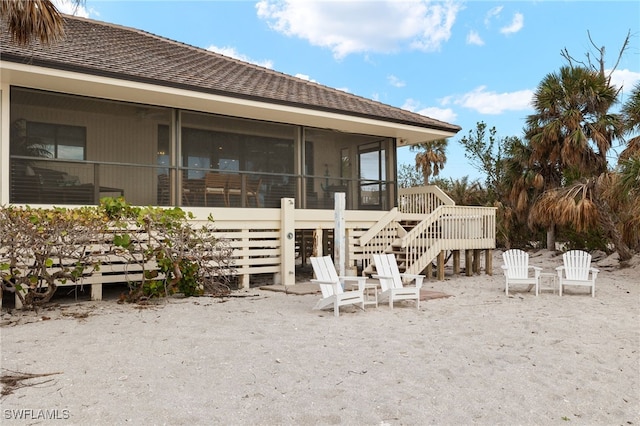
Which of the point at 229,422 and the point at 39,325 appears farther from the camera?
the point at 39,325

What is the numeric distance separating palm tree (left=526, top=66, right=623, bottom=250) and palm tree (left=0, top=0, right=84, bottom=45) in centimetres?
1494

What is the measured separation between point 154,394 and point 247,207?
795cm

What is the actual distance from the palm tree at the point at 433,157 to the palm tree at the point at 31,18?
2917cm

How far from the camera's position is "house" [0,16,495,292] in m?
9.77

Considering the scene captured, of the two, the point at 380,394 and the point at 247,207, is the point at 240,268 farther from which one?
the point at 380,394

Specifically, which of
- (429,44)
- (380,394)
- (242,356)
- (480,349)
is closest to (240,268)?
(242,356)

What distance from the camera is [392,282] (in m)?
9.57

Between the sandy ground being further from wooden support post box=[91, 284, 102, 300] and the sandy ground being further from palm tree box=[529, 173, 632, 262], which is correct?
palm tree box=[529, 173, 632, 262]

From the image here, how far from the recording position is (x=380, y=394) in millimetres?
4434

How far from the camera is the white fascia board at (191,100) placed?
30.1ft

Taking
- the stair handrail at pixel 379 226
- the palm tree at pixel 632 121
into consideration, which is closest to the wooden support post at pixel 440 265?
the stair handrail at pixel 379 226

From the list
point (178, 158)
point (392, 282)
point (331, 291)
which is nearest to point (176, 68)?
point (178, 158)

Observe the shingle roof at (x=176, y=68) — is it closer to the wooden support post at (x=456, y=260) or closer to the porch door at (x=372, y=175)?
the porch door at (x=372, y=175)

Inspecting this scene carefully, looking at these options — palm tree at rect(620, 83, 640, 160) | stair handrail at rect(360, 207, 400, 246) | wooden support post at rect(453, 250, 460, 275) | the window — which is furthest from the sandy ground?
palm tree at rect(620, 83, 640, 160)
